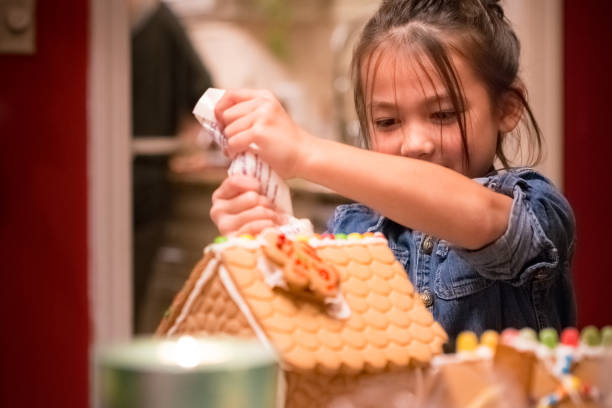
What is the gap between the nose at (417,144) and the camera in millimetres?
954

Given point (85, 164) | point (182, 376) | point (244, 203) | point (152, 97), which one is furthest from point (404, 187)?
point (152, 97)

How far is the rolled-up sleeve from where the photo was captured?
2.67 feet

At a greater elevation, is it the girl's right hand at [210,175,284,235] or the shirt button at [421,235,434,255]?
the girl's right hand at [210,175,284,235]

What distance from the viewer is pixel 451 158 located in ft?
3.21

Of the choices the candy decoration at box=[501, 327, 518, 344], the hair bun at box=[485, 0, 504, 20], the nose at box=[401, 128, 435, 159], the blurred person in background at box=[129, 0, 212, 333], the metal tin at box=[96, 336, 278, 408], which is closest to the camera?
the metal tin at box=[96, 336, 278, 408]

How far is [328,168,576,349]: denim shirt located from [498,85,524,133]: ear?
127mm

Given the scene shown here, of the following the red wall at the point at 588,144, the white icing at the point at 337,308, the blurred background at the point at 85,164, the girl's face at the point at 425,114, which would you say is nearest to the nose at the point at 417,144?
the girl's face at the point at 425,114

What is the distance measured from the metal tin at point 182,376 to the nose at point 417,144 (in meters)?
0.56

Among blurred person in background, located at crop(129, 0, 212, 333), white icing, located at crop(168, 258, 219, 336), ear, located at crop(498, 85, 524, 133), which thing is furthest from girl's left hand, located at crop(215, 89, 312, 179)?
blurred person in background, located at crop(129, 0, 212, 333)

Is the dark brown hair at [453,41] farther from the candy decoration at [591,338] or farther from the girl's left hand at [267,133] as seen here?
the candy decoration at [591,338]

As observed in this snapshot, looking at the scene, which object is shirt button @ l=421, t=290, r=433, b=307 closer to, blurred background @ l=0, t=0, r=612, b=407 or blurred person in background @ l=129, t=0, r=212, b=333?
blurred background @ l=0, t=0, r=612, b=407

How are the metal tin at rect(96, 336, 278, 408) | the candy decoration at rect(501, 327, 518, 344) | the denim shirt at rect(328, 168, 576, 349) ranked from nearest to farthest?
the metal tin at rect(96, 336, 278, 408) → the candy decoration at rect(501, 327, 518, 344) → the denim shirt at rect(328, 168, 576, 349)

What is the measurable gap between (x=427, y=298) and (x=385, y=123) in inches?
7.9

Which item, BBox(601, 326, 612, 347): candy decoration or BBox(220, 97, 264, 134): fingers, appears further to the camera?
BBox(220, 97, 264, 134): fingers
